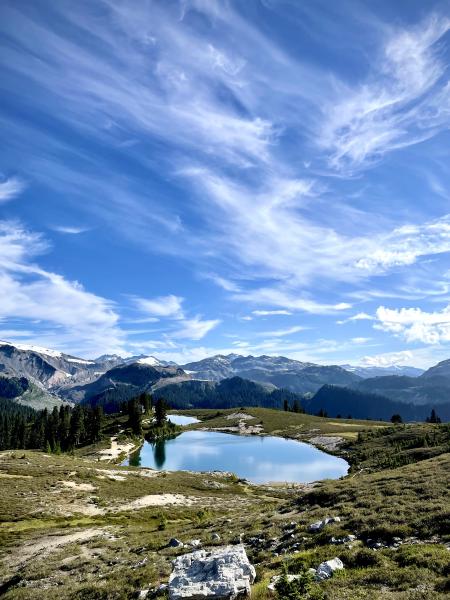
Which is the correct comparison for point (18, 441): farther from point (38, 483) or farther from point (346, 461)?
point (346, 461)

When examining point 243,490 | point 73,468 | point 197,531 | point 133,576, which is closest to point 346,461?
point 243,490

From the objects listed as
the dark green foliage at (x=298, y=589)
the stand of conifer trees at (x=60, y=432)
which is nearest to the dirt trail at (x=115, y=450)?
the stand of conifer trees at (x=60, y=432)

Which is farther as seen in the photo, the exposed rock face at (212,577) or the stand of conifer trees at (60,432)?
the stand of conifer trees at (60,432)

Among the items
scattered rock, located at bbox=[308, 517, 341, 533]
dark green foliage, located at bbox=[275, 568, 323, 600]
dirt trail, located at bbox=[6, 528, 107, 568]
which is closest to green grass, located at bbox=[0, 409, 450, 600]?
dirt trail, located at bbox=[6, 528, 107, 568]

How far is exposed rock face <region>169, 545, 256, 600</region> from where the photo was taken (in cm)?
1533

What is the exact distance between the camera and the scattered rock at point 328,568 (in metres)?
16.5

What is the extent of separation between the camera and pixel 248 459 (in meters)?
139

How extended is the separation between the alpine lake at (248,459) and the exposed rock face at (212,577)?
91.7 metres

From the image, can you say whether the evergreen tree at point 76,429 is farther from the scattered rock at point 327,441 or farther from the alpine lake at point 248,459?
the scattered rock at point 327,441

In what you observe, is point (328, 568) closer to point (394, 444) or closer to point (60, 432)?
point (394, 444)

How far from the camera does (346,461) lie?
12406 centimetres

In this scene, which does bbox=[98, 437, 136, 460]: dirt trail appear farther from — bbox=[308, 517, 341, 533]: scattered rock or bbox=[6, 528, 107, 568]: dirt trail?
bbox=[308, 517, 341, 533]: scattered rock

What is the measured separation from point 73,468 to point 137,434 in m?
106

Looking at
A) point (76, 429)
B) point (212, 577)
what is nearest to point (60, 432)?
point (76, 429)
